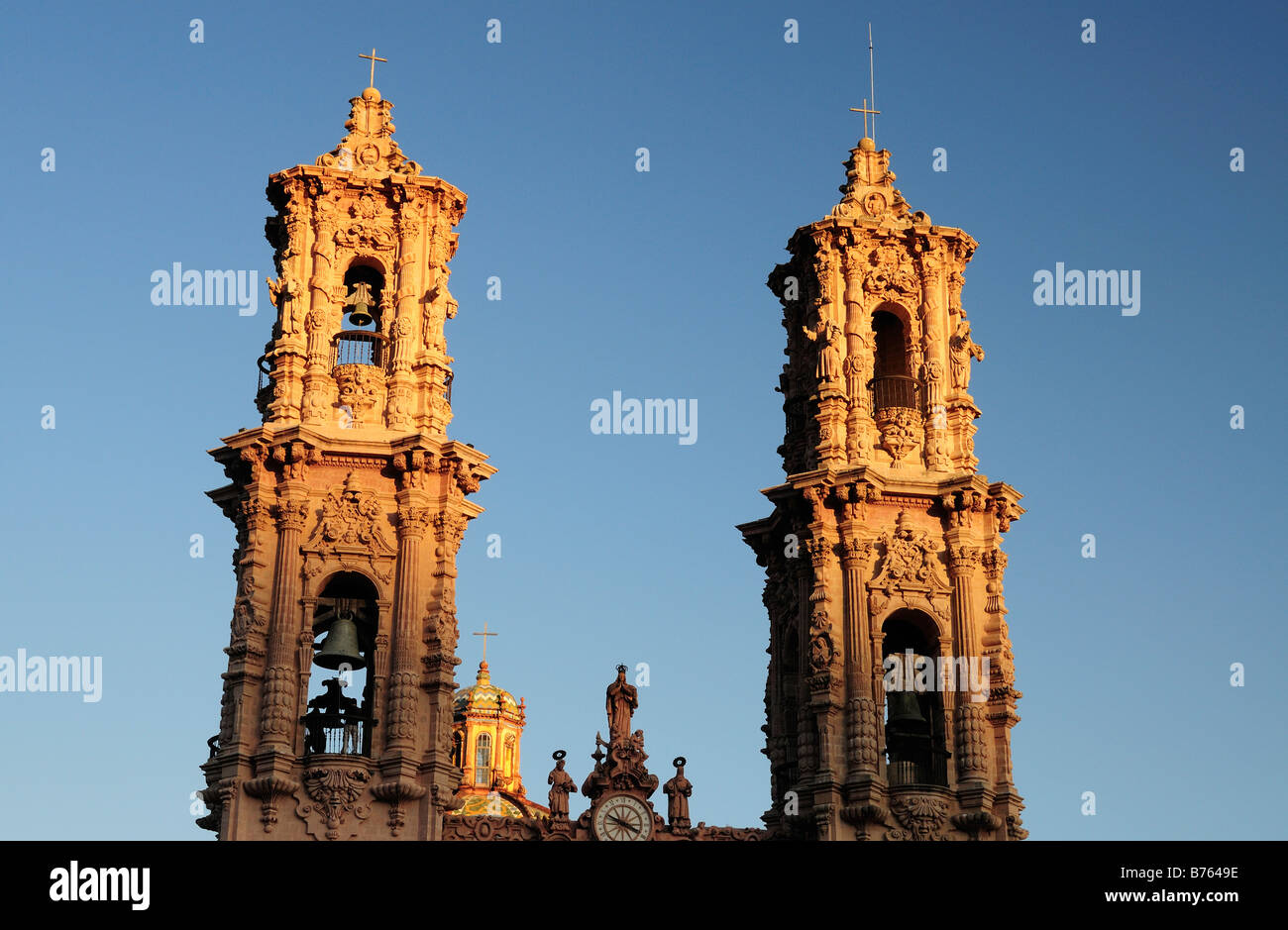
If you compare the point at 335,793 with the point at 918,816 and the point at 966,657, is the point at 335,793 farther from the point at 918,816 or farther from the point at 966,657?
the point at 966,657

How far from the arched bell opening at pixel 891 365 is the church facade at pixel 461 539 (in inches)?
3.2

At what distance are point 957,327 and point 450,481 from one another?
10326 millimetres

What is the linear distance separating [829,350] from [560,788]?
9.70 metres

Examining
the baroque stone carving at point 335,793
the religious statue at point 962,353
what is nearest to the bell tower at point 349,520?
the baroque stone carving at point 335,793

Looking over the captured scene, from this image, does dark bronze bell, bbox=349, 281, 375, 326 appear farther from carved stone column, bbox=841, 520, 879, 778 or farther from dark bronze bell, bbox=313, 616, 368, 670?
carved stone column, bbox=841, 520, 879, 778

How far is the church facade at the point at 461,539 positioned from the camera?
44.1 metres

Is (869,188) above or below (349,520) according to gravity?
above

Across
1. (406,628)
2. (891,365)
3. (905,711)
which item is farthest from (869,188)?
(406,628)

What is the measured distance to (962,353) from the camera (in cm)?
4869

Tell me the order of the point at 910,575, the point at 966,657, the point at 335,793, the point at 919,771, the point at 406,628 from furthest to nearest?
the point at 910,575 → the point at 919,771 → the point at 966,657 → the point at 406,628 → the point at 335,793

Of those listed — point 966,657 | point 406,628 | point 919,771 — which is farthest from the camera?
point 919,771

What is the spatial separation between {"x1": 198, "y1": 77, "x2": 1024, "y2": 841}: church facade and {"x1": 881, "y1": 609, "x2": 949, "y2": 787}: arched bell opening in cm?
6

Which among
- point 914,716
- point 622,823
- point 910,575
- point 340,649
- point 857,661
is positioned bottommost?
point 622,823

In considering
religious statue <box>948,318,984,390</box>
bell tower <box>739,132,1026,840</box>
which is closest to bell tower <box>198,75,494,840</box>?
bell tower <box>739,132,1026,840</box>
